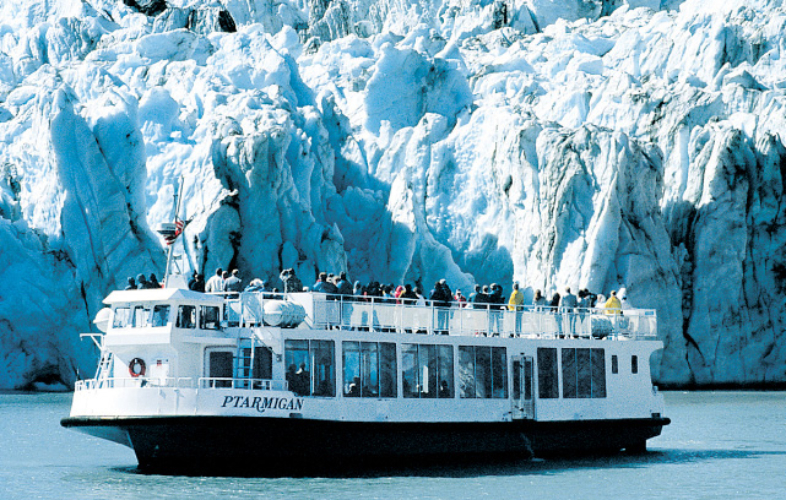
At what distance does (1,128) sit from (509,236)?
2593 cm

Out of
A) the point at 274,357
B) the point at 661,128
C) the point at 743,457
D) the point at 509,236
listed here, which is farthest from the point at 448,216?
the point at 274,357

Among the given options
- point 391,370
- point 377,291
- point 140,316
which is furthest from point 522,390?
point 140,316

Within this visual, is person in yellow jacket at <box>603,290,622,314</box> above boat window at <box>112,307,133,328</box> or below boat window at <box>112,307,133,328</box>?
above

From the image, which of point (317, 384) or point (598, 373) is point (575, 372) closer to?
point (598, 373)

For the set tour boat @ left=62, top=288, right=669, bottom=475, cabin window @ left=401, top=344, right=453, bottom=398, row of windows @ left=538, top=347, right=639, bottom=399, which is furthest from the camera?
row of windows @ left=538, top=347, right=639, bottom=399

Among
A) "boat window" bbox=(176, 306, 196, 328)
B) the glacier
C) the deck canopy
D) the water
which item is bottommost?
the water

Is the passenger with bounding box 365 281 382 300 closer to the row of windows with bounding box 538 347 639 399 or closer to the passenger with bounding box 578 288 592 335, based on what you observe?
the row of windows with bounding box 538 347 639 399

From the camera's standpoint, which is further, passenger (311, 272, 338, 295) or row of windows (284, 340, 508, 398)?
passenger (311, 272, 338, 295)

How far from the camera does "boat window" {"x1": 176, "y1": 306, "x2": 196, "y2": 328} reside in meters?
23.0

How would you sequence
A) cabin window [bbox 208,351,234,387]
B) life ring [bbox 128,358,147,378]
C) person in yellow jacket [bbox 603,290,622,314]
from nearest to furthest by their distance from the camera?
life ring [bbox 128,358,147,378], cabin window [bbox 208,351,234,387], person in yellow jacket [bbox 603,290,622,314]

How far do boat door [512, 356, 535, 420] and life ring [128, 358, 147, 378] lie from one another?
8.66 meters

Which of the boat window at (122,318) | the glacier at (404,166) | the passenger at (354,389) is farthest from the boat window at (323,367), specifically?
the glacier at (404,166)

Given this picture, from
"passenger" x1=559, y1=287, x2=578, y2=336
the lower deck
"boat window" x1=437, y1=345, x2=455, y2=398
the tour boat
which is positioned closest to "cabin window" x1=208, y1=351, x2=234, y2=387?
the tour boat

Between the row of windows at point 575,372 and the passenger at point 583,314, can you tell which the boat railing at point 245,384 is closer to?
the row of windows at point 575,372
